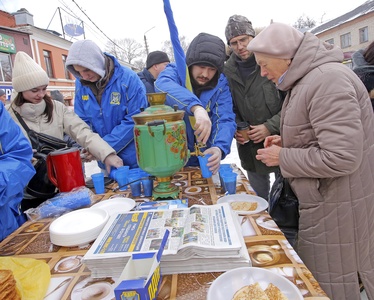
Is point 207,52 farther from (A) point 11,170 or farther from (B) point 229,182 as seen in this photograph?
(A) point 11,170

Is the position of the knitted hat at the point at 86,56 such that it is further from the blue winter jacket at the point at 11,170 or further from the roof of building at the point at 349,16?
the roof of building at the point at 349,16

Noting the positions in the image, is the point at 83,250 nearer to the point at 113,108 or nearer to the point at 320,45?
the point at 113,108

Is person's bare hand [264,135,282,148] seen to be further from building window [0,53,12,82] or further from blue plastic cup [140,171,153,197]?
building window [0,53,12,82]

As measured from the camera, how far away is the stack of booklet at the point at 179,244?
0.89m

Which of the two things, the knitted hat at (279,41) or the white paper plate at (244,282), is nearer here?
the white paper plate at (244,282)

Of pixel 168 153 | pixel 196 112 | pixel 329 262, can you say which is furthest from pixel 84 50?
pixel 329 262

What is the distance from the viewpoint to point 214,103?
207cm

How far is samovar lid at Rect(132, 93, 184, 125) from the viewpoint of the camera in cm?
146

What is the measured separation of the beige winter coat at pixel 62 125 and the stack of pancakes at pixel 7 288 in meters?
1.22

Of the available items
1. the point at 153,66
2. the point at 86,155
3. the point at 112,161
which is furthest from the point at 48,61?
the point at 112,161

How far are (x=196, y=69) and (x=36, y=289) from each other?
1.61 metres

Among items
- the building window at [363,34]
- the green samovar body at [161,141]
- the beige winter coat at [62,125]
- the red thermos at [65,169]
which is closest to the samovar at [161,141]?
the green samovar body at [161,141]

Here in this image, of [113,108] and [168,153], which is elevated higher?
[113,108]

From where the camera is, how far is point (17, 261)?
97cm
